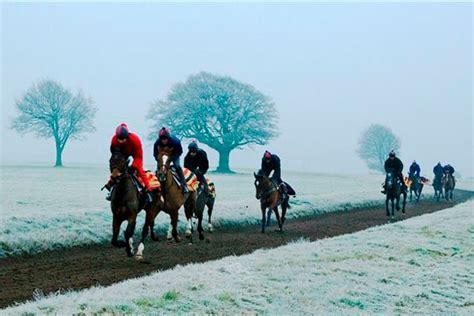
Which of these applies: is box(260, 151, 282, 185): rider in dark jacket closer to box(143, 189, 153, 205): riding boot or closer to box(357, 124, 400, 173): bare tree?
box(143, 189, 153, 205): riding boot

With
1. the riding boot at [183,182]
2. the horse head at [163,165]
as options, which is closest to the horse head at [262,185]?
the riding boot at [183,182]

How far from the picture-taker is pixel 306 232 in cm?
2056

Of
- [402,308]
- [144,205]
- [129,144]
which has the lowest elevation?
[402,308]

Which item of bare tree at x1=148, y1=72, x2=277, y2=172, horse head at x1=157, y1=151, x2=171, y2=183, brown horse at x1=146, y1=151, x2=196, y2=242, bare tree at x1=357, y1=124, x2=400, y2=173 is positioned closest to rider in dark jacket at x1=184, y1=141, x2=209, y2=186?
brown horse at x1=146, y1=151, x2=196, y2=242

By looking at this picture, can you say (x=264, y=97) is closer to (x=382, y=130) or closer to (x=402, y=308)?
(x=382, y=130)

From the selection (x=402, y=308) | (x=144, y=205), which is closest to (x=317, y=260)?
(x=402, y=308)

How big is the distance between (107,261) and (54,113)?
73.0m

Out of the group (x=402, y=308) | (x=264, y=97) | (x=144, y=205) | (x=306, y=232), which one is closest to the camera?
(x=402, y=308)

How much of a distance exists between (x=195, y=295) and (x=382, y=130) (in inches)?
5072

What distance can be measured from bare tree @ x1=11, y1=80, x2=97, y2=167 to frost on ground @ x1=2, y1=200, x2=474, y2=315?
7277cm

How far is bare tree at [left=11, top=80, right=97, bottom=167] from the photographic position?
81.2 m

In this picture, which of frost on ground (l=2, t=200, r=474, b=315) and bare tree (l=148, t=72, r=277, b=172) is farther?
bare tree (l=148, t=72, r=277, b=172)

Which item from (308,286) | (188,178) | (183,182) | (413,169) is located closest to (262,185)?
(188,178)

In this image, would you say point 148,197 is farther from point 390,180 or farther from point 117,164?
point 390,180
